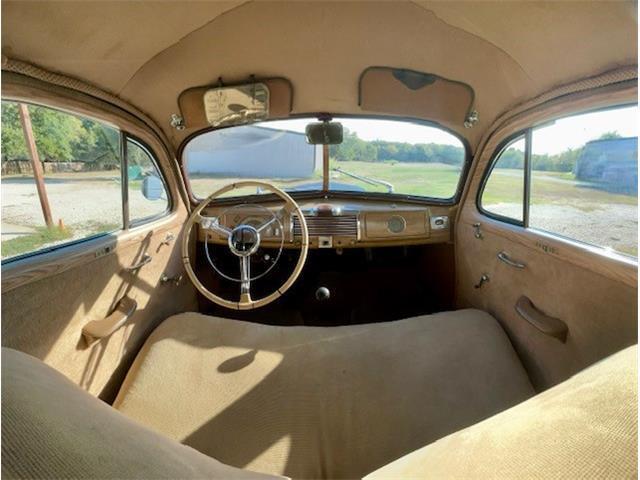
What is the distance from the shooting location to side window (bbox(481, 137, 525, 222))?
6.82 feet

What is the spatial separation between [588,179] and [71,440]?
6.14 feet

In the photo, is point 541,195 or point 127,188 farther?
point 127,188

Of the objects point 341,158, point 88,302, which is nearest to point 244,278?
point 88,302

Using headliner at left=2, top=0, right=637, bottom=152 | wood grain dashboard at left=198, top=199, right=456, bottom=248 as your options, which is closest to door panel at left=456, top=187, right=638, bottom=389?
wood grain dashboard at left=198, top=199, right=456, bottom=248

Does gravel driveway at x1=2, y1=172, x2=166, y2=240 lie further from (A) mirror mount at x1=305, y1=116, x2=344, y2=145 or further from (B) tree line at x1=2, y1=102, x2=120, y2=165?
(A) mirror mount at x1=305, y1=116, x2=344, y2=145

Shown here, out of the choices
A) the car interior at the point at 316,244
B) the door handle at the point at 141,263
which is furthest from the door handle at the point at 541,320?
the door handle at the point at 141,263

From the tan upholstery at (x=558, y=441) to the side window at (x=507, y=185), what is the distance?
142 centimetres

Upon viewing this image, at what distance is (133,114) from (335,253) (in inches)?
73.2

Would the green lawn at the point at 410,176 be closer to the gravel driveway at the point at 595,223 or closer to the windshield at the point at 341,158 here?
the windshield at the point at 341,158

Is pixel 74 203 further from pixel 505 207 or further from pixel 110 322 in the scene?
pixel 505 207

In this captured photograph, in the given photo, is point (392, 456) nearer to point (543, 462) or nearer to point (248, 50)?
point (543, 462)

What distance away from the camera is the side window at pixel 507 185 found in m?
2.08

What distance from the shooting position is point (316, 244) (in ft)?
9.18

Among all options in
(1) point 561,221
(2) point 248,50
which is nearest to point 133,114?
(2) point 248,50
